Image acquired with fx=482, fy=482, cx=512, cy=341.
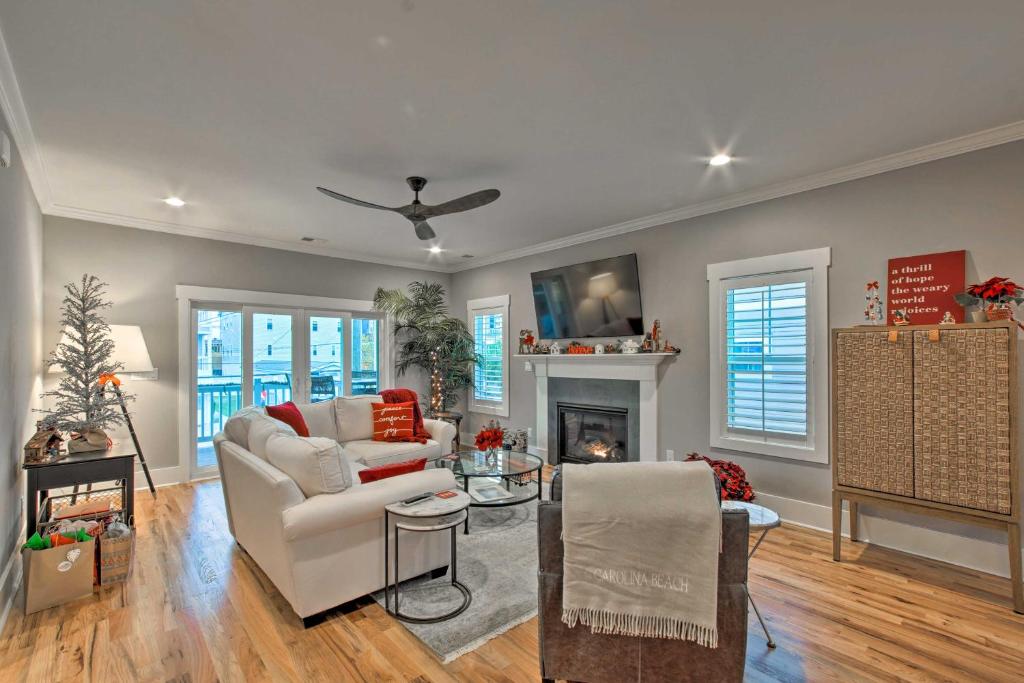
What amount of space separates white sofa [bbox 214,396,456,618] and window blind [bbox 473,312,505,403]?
3.54m

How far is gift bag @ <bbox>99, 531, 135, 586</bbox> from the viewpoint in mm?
2797

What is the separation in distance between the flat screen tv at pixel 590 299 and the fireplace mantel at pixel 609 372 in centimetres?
26

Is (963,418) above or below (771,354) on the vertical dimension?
below

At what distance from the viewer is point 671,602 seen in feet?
5.41

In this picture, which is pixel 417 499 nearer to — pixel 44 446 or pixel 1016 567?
pixel 44 446

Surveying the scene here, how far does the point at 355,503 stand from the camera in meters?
2.39

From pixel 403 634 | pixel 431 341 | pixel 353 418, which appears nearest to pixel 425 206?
pixel 353 418

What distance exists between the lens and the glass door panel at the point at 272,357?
18.1 ft

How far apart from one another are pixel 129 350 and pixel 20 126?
2054mm

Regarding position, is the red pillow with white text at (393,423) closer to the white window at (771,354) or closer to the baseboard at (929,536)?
the white window at (771,354)

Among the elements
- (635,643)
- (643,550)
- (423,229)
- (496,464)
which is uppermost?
(423,229)

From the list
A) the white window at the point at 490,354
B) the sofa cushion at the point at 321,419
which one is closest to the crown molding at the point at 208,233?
the white window at the point at 490,354

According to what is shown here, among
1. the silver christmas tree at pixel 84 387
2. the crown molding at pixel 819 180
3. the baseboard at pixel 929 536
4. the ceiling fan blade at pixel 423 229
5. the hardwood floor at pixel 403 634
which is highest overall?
the crown molding at pixel 819 180

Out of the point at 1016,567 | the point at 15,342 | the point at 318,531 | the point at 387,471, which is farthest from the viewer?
the point at 15,342
